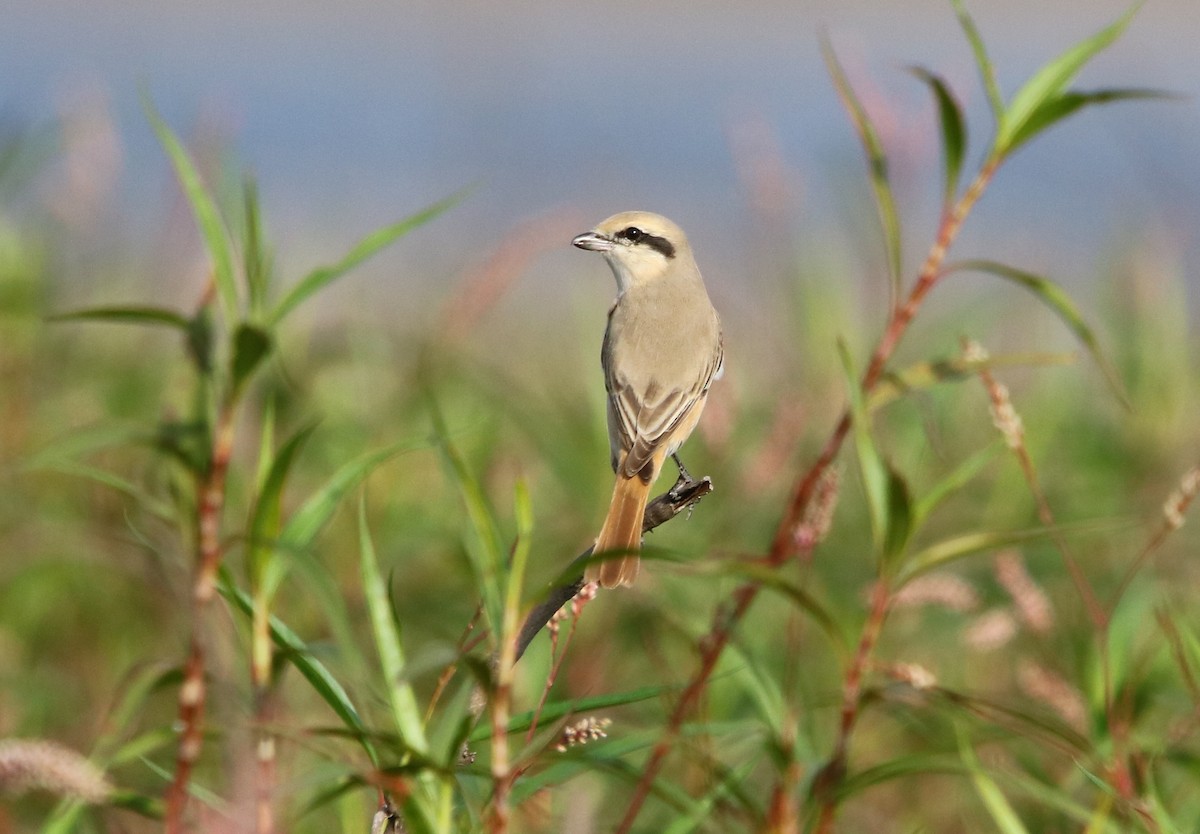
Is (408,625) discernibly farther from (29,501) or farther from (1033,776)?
(1033,776)

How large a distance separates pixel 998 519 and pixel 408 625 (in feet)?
7.01

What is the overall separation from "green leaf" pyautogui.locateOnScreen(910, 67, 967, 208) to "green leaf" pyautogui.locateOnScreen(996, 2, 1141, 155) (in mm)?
68

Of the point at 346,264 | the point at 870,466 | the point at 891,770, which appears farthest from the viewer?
the point at 870,466

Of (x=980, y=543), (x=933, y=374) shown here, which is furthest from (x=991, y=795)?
(x=933, y=374)

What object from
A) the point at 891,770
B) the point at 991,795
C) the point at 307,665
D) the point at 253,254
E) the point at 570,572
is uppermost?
the point at 253,254

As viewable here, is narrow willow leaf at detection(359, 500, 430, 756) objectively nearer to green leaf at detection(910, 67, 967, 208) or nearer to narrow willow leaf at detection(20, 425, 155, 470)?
narrow willow leaf at detection(20, 425, 155, 470)

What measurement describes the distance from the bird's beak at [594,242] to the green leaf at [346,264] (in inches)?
65.3

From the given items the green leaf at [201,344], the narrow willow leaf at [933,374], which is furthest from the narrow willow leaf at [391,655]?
the narrow willow leaf at [933,374]

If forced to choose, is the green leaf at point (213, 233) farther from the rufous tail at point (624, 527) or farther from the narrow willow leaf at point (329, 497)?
the rufous tail at point (624, 527)

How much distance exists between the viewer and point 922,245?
1265cm

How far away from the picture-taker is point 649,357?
3.37 metres

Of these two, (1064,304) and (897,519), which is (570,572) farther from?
(1064,304)

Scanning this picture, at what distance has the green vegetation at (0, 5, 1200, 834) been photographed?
1.82 m

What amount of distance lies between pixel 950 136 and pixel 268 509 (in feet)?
4.30
